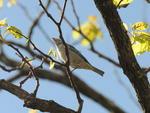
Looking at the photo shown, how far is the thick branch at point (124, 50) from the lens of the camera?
260 cm

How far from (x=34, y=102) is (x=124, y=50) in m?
0.55

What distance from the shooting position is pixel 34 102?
103 inches

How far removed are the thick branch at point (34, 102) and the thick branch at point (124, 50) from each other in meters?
0.38

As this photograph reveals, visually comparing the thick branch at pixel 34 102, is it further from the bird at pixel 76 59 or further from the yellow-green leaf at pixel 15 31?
the bird at pixel 76 59

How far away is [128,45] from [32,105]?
59 cm

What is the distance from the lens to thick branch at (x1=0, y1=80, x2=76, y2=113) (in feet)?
8.59

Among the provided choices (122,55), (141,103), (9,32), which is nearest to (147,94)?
(141,103)

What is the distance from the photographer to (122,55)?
2.66 metres

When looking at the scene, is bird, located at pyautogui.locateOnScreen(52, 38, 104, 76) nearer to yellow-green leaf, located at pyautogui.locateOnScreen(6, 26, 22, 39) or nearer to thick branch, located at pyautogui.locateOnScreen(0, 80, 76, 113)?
thick branch, located at pyautogui.locateOnScreen(0, 80, 76, 113)

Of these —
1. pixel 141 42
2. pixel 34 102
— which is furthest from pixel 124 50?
pixel 34 102

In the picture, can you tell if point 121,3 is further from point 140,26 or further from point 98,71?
point 98,71

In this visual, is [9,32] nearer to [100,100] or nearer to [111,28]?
[111,28]

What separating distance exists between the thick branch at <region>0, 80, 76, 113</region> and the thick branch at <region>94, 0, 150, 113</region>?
1.25 feet

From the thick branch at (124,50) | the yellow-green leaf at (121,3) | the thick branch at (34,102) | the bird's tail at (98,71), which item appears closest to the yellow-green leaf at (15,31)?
the thick branch at (34,102)
